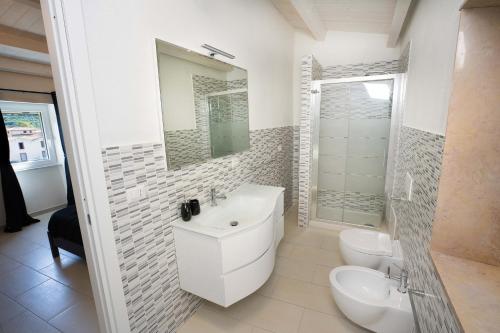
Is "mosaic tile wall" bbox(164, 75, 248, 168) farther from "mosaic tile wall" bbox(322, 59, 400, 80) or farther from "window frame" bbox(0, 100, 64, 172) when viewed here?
"window frame" bbox(0, 100, 64, 172)

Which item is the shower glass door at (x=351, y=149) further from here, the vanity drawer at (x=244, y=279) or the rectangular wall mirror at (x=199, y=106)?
the vanity drawer at (x=244, y=279)

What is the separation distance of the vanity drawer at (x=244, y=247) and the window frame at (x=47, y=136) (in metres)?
4.34

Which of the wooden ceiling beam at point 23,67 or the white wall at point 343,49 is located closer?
the wooden ceiling beam at point 23,67

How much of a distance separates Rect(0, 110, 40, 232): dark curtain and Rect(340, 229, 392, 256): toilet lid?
4.63 metres

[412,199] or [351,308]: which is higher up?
[412,199]

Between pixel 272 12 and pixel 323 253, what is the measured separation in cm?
303

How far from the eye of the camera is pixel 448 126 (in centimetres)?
90

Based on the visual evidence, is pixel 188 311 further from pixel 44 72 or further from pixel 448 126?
pixel 44 72

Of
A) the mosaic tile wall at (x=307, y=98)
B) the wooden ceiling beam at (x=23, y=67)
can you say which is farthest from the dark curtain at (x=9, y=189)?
the mosaic tile wall at (x=307, y=98)

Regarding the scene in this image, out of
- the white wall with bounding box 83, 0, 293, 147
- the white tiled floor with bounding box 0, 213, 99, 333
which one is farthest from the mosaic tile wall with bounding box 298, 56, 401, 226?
the white tiled floor with bounding box 0, 213, 99, 333

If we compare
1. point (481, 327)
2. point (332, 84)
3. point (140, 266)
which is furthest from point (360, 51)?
point (140, 266)

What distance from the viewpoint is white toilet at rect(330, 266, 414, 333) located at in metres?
1.38

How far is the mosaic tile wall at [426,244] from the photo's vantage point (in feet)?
2.98

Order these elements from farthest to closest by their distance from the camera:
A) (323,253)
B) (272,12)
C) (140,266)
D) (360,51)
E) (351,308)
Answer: (360,51), (272,12), (323,253), (351,308), (140,266)
